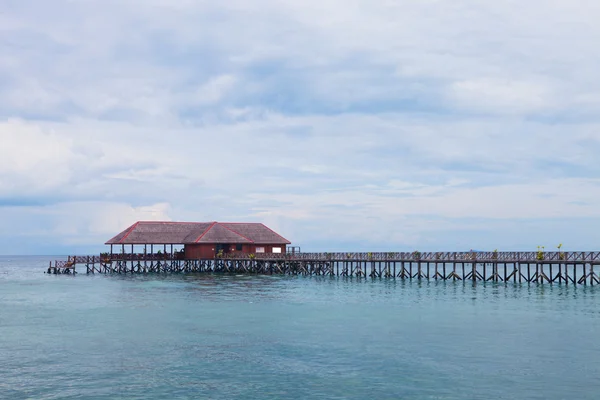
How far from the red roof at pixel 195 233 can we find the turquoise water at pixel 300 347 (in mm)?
32175

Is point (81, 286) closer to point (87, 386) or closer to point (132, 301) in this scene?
point (132, 301)

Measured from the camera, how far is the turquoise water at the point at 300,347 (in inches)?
917

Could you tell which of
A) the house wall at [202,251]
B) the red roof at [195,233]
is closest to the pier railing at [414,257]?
the house wall at [202,251]

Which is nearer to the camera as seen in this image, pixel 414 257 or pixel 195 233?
pixel 414 257

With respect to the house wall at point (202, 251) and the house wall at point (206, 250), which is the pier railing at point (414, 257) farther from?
the house wall at point (202, 251)

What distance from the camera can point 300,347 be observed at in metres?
30.8

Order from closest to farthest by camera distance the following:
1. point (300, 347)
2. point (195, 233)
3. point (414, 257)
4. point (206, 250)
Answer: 1. point (300, 347)
2. point (414, 257)
3. point (206, 250)
4. point (195, 233)

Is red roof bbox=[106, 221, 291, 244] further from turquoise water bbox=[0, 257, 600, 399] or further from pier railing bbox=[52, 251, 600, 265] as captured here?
turquoise water bbox=[0, 257, 600, 399]

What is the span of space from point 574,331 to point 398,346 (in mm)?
11488

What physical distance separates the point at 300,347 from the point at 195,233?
60940 mm

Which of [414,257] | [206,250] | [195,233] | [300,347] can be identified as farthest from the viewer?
[195,233]

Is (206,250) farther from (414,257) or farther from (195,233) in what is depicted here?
(414,257)

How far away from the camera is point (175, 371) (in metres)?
25.8

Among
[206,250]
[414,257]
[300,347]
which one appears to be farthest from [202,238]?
[300,347]
